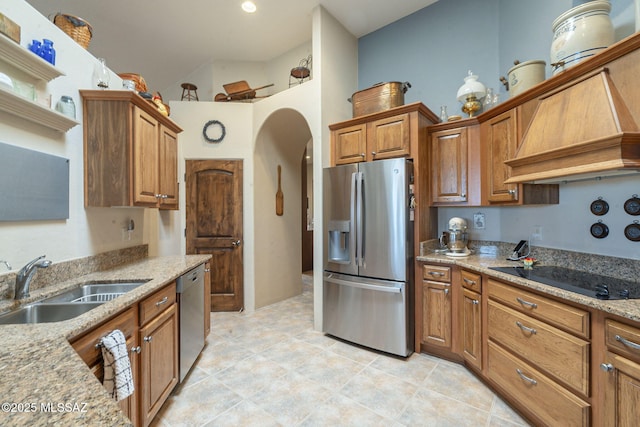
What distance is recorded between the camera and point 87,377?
0.72m

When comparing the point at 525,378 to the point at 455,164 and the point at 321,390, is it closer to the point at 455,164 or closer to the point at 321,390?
the point at 321,390

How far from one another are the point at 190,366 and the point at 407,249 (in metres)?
2.12

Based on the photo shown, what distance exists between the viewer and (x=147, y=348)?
1.63 meters

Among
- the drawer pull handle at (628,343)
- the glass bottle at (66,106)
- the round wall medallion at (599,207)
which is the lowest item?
the drawer pull handle at (628,343)

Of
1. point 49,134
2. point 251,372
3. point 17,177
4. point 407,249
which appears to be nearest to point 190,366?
point 251,372

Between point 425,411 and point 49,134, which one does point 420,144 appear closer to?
point 425,411

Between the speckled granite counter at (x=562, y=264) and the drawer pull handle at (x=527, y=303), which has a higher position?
the speckled granite counter at (x=562, y=264)

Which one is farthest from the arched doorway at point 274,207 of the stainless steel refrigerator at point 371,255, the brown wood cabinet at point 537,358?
the brown wood cabinet at point 537,358

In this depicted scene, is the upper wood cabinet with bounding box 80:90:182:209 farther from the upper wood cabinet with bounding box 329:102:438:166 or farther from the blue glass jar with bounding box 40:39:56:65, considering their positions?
the upper wood cabinet with bounding box 329:102:438:166

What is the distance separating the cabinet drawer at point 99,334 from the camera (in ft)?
3.74

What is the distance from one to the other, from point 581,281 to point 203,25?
4.60m

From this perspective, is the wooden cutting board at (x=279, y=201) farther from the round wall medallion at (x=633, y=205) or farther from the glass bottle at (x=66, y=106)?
the round wall medallion at (x=633, y=205)

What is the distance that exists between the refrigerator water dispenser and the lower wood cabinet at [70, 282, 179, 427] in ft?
5.19

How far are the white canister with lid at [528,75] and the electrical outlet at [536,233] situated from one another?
1153mm
